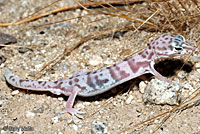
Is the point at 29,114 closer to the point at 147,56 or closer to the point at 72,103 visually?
the point at 72,103

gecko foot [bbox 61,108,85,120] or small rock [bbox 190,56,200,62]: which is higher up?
small rock [bbox 190,56,200,62]

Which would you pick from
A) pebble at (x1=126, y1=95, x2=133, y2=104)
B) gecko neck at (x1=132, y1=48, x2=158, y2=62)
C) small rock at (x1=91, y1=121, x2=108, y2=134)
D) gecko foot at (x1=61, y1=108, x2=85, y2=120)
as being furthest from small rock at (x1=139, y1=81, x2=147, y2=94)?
gecko foot at (x1=61, y1=108, x2=85, y2=120)

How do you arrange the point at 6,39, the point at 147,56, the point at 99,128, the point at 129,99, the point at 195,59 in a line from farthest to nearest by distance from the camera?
the point at 6,39 < the point at 195,59 < the point at 129,99 < the point at 147,56 < the point at 99,128

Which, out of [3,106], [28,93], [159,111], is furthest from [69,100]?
[159,111]

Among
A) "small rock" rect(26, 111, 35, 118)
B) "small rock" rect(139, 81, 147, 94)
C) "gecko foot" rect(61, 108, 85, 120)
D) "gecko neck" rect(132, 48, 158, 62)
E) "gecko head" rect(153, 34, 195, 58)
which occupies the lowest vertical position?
"gecko foot" rect(61, 108, 85, 120)

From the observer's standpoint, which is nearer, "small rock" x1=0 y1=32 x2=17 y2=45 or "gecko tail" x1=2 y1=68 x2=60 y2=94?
"gecko tail" x1=2 y1=68 x2=60 y2=94

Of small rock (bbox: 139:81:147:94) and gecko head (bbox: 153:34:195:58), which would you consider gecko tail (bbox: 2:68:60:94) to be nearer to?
small rock (bbox: 139:81:147:94)

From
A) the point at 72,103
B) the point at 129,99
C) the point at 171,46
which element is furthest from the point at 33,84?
the point at 171,46

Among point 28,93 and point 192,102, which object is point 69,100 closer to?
point 28,93
